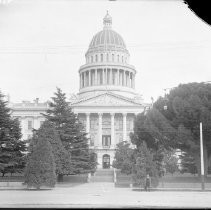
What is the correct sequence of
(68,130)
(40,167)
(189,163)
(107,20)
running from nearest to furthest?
1. (40,167)
2. (68,130)
3. (189,163)
4. (107,20)

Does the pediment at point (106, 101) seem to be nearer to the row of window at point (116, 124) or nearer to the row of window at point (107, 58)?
the row of window at point (116, 124)

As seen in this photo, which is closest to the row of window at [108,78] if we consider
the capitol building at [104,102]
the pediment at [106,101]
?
the capitol building at [104,102]

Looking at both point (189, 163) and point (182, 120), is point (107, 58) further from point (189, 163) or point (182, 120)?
point (182, 120)

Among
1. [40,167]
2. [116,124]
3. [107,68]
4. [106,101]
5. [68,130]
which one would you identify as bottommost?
[40,167]

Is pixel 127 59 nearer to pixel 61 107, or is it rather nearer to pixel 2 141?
pixel 61 107

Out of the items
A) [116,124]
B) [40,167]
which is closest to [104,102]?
[116,124]

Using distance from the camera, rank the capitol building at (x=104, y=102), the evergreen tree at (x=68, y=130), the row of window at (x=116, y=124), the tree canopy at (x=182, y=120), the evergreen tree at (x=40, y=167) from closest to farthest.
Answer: the evergreen tree at (x=40, y=167)
the tree canopy at (x=182, y=120)
the evergreen tree at (x=68, y=130)
the capitol building at (x=104, y=102)
the row of window at (x=116, y=124)

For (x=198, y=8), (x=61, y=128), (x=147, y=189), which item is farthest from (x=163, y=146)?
(x=198, y=8)
